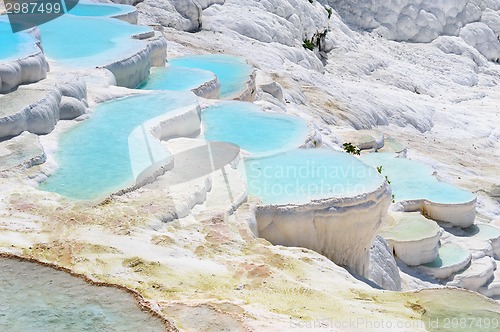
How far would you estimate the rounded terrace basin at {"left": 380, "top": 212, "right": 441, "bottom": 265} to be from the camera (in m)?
12.5

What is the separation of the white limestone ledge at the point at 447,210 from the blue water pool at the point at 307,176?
491 cm

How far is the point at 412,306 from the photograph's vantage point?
6.59 m

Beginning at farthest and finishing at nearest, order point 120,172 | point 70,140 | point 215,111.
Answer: point 215,111 < point 70,140 < point 120,172

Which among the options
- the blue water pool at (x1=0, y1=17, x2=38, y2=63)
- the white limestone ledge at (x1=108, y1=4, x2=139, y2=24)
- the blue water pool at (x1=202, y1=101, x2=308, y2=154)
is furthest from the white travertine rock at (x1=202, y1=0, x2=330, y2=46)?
the blue water pool at (x1=202, y1=101, x2=308, y2=154)

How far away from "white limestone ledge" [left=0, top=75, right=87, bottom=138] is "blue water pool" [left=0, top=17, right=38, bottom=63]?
70cm

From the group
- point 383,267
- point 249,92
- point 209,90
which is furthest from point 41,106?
point 249,92

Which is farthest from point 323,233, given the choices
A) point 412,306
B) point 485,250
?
point 485,250

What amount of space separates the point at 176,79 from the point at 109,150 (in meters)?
5.12

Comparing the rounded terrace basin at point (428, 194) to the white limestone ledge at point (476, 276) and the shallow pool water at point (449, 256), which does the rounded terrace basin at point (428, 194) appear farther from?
the white limestone ledge at point (476, 276)

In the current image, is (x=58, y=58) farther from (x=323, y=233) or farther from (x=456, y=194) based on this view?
(x=456, y=194)

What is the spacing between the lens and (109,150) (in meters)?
9.17

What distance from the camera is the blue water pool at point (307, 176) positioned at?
8.71 m

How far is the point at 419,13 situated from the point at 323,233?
1107 inches

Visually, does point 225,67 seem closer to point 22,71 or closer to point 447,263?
point 22,71
